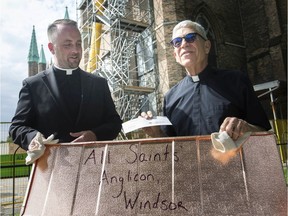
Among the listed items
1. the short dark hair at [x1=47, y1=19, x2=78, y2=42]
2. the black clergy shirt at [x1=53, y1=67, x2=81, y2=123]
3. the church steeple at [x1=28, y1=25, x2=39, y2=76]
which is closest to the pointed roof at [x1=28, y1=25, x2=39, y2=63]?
the church steeple at [x1=28, y1=25, x2=39, y2=76]

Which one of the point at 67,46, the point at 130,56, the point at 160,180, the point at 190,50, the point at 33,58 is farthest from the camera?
the point at 33,58

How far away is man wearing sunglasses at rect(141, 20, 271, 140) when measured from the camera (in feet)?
6.82

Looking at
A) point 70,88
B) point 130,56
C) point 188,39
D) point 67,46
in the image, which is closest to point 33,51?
point 130,56

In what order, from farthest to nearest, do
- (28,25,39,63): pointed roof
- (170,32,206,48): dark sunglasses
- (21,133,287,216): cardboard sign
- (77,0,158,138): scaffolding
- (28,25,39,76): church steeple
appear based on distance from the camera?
(28,25,39,63): pointed roof < (28,25,39,76): church steeple < (77,0,158,138): scaffolding < (170,32,206,48): dark sunglasses < (21,133,287,216): cardboard sign

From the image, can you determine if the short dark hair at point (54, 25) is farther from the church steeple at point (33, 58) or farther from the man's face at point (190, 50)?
the church steeple at point (33, 58)

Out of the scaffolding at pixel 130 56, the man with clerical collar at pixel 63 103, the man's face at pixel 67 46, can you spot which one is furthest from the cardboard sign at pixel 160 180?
the scaffolding at pixel 130 56

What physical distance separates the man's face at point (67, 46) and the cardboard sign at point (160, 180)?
0.91 metres

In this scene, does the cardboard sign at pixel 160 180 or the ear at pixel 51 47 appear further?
the ear at pixel 51 47

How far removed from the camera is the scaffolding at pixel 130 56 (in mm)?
12641

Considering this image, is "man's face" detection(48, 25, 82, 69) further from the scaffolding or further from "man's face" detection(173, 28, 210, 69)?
the scaffolding

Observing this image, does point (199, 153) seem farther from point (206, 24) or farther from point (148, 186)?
point (206, 24)

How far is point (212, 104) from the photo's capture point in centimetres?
215

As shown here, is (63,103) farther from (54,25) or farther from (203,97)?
(203,97)

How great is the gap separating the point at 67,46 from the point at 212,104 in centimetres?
133
